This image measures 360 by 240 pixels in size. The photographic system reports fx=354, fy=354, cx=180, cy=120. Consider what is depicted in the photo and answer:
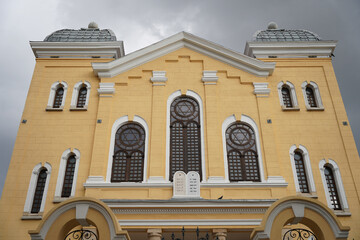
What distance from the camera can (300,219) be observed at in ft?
36.4

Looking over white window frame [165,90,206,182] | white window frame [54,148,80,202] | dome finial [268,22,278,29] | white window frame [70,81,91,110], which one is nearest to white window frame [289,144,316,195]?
white window frame [165,90,206,182]

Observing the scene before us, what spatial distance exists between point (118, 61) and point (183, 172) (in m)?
7.46

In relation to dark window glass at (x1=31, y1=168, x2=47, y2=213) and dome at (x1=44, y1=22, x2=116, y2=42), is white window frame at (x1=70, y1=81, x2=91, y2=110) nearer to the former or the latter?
dome at (x1=44, y1=22, x2=116, y2=42)

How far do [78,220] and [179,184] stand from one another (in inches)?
228

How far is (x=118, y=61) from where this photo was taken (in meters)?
19.5

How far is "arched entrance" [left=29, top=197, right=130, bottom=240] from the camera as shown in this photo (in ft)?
35.4

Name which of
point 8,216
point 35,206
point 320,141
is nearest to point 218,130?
point 320,141

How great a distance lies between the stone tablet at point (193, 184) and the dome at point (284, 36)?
33.3ft

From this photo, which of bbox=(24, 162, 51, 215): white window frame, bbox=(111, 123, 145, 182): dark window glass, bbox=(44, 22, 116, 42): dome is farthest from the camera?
bbox=(44, 22, 116, 42): dome

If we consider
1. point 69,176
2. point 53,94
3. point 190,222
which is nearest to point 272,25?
Answer: point 53,94

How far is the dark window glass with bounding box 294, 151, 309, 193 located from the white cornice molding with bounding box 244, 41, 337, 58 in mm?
6238

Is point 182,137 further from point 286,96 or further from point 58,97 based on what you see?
point 58,97

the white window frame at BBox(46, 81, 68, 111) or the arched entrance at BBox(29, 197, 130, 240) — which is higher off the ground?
the white window frame at BBox(46, 81, 68, 111)

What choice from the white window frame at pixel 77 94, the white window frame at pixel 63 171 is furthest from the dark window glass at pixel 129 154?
the white window frame at pixel 77 94
